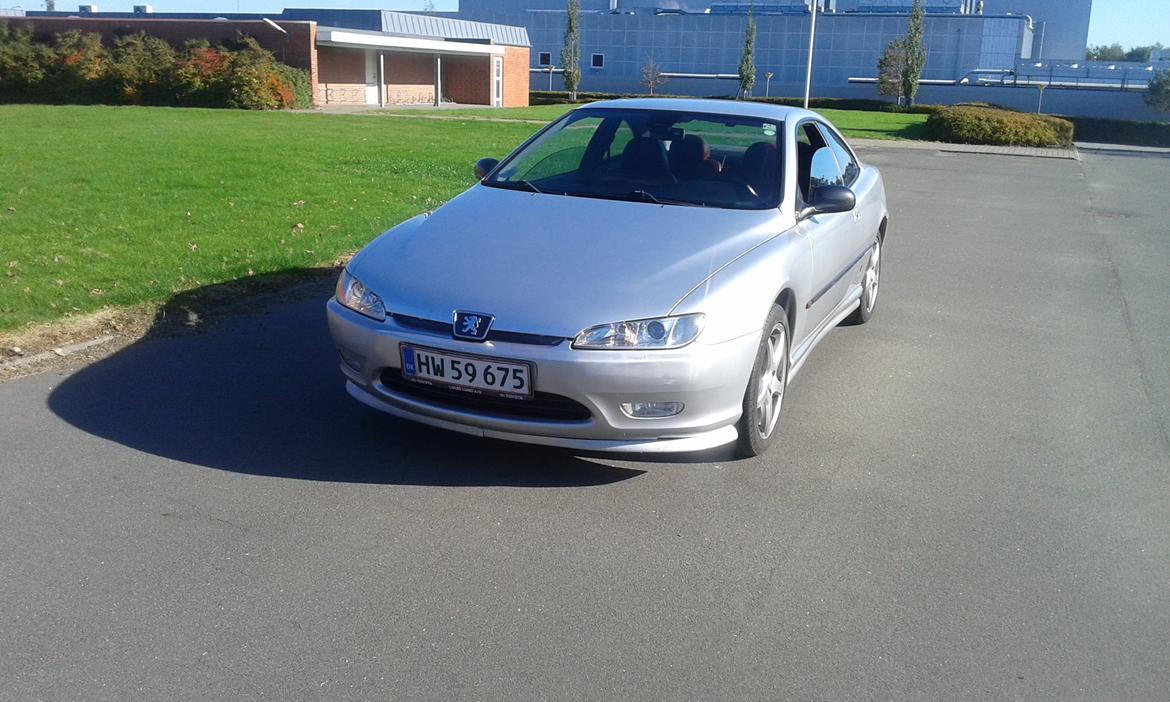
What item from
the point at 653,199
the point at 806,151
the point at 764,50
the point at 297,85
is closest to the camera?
the point at 653,199

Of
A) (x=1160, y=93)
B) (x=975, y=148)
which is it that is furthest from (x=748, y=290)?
(x=1160, y=93)

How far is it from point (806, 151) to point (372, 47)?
128 ft

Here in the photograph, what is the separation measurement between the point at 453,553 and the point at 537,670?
796 millimetres

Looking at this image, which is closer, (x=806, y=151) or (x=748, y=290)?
(x=748, y=290)

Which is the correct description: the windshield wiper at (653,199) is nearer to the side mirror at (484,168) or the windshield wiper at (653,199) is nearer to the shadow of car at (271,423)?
the side mirror at (484,168)

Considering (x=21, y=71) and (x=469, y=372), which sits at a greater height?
(x=21, y=71)

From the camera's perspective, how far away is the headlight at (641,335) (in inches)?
159

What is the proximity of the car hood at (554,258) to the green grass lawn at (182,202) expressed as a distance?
2.88 m

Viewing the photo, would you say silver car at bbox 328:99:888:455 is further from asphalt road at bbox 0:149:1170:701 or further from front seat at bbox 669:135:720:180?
asphalt road at bbox 0:149:1170:701

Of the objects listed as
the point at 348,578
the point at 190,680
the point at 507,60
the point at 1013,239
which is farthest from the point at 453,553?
the point at 507,60

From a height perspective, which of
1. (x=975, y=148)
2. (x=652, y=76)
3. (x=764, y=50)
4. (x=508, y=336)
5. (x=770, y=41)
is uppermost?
(x=770, y=41)

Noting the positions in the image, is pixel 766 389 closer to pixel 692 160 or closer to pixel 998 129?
pixel 692 160

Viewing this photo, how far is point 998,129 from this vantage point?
99.1ft

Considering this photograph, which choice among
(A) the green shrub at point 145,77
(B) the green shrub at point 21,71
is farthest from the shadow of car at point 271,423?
(B) the green shrub at point 21,71
